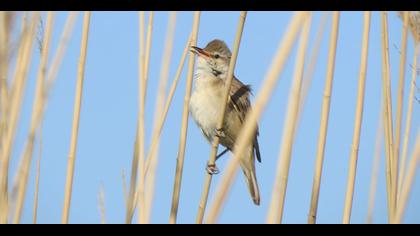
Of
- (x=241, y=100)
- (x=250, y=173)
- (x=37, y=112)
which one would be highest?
(x=241, y=100)

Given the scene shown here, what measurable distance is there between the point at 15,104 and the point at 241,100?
7.14ft

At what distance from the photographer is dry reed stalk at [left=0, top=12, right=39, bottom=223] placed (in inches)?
84.5

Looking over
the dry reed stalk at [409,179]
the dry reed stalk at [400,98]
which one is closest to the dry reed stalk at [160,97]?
the dry reed stalk at [409,179]

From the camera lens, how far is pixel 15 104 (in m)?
2.15

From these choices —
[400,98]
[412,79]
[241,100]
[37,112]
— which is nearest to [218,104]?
[241,100]

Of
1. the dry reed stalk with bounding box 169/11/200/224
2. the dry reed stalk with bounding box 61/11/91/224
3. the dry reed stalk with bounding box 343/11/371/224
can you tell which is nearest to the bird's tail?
the dry reed stalk with bounding box 169/11/200/224

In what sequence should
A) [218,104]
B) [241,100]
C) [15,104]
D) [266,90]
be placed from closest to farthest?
[266,90] < [15,104] < [218,104] < [241,100]

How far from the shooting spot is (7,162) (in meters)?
2.19

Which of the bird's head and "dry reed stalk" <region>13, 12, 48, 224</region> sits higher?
the bird's head

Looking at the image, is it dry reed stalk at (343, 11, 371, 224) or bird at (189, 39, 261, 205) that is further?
bird at (189, 39, 261, 205)

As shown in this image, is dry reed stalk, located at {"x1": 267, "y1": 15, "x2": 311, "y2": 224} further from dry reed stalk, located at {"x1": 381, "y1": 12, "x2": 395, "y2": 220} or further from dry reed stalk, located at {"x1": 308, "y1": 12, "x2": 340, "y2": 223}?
dry reed stalk, located at {"x1": 381, "y1": 12, "x2": 395, "y2": 220}

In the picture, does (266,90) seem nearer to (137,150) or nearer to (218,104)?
(137,150)

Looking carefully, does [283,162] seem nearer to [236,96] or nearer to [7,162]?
[7,162]
